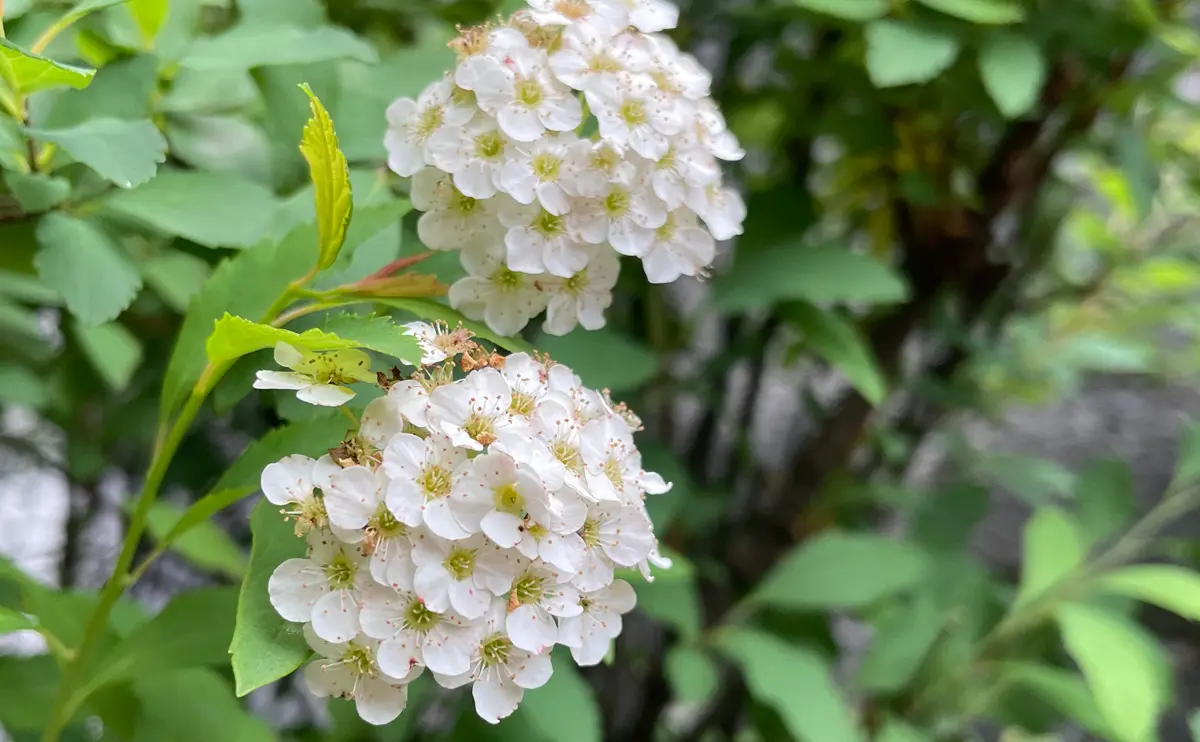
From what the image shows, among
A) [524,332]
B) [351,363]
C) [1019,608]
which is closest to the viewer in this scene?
[351,363]

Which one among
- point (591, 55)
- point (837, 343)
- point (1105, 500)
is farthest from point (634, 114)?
point (1105, 500)

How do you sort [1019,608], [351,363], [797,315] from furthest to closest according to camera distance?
1. [1019,608]
2. [797,315]
3. [351,363]

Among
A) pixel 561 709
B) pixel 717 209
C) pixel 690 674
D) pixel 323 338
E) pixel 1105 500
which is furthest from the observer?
pixel 1105 500

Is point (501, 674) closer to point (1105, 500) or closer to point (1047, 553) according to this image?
point (1047, 553)

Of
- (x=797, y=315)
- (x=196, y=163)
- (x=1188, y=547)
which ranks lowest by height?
(x=1188, y=547)

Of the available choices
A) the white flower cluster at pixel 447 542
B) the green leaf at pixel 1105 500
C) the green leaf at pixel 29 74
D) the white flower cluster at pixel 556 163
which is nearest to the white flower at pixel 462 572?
the white flower cluster at pixel 447 542

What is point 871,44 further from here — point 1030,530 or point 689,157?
point 1030,530

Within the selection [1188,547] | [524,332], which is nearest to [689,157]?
[524,332]

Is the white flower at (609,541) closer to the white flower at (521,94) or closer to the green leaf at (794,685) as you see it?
the white flower at (521,94)
